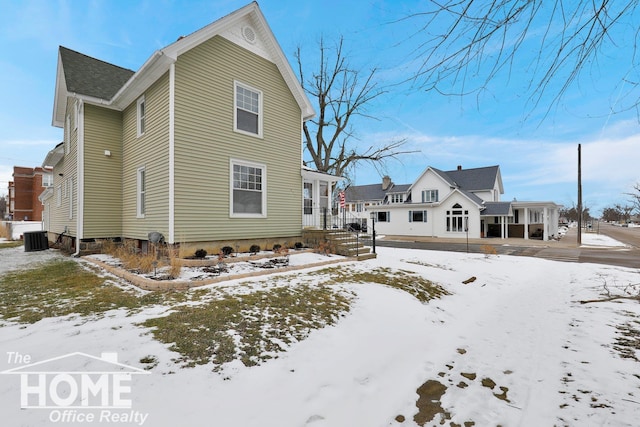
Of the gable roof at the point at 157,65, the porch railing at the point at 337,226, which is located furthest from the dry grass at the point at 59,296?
the porch railing at the point at 337,226

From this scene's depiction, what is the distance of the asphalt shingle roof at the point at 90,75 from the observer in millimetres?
10200

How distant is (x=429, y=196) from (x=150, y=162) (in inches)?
1204

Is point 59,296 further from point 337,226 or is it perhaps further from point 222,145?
point 337,226

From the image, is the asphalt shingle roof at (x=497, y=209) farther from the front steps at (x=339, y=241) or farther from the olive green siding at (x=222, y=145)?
the olive green siding at (x=222, y=145)

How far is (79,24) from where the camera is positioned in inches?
456

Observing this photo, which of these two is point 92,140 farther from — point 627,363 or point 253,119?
point 627,363

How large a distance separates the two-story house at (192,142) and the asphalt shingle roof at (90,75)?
5 centimetres

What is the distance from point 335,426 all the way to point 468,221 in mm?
29326

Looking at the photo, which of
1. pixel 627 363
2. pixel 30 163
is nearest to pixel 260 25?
pixel 627 363

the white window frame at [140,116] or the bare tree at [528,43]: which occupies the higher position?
the white window frame at [140,116]

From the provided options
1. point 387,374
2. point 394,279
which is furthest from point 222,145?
point 387,374

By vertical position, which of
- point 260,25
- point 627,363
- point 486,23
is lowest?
point 627,363

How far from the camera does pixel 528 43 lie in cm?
240

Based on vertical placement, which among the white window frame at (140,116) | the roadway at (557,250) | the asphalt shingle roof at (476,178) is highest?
the asphalt shingle roof at (476,178)
